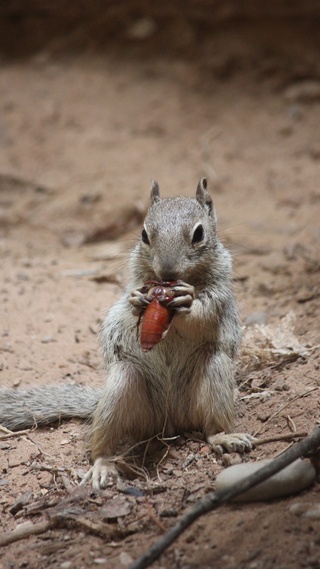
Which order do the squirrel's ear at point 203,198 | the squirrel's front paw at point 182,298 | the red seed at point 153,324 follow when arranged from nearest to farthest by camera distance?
the red seed at point 153,324 < the squirrel's front paw at point 182,298 < the squirrel's ear at point 203,198

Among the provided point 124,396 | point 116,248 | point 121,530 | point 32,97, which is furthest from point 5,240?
point 121,530

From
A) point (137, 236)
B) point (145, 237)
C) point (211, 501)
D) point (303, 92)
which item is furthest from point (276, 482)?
point (303, 92)

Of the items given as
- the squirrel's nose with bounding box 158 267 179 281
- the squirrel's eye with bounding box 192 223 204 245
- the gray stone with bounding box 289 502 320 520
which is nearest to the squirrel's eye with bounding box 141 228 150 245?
the squirrel's eye with bounding box 192 223 204 245

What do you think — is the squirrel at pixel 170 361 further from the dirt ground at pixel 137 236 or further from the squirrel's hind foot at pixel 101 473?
the dirt ground at pixel 137 236

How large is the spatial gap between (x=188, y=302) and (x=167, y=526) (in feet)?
4.38

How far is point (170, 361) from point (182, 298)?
605 millimetres

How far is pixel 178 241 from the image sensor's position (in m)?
4.31

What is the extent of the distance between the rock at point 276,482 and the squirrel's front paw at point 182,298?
42.3 inches

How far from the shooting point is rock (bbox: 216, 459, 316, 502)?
11.1 feet

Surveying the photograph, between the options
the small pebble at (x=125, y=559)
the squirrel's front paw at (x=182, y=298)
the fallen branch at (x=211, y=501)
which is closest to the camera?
the fallen branch at (x=211, y=501)

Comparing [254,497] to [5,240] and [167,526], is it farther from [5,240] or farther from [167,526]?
[5,240]

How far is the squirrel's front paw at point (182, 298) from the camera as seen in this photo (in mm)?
4121

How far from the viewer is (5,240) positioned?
8250 millimetres

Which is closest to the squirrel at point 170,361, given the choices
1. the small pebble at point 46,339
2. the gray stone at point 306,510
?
the gray stone at point 306,510
